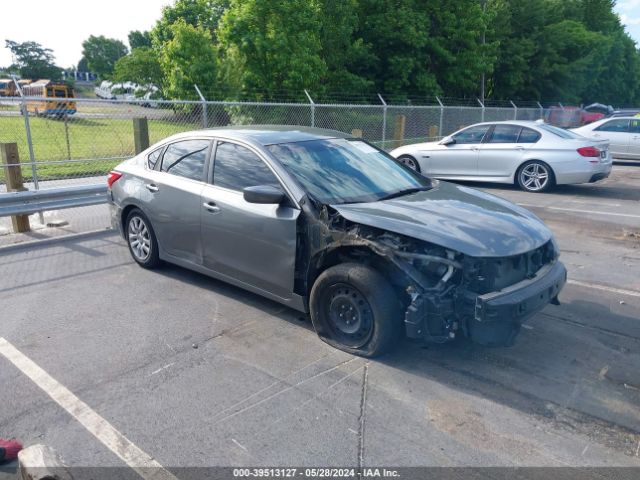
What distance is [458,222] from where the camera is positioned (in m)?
4.16

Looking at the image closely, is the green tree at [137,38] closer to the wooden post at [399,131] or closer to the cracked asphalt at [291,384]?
the wooden post at [399,131]

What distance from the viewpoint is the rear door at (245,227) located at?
4.48m

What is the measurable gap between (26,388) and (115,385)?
584 mm

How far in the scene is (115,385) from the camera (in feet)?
12.4

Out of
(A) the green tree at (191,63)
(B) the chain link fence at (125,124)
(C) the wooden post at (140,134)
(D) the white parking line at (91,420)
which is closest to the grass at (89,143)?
(B) the chain link fence at (125,124)

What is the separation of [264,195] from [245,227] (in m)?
0.50

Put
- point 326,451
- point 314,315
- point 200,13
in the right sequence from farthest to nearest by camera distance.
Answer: point 200,13
point 314,315
point 326,451

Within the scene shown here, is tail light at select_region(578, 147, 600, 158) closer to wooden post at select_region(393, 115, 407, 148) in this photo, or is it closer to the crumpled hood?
wooden post at select_region(393, 115, 407, 148)

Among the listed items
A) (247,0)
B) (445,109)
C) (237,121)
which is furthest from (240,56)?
(445,109)

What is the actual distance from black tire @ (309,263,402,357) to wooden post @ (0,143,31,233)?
555 centimetres

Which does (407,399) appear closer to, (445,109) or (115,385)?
(115,385)

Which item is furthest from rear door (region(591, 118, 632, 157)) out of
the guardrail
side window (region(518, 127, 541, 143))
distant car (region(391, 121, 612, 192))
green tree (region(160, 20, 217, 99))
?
the guardrail

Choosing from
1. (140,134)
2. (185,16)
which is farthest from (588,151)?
(185,16)

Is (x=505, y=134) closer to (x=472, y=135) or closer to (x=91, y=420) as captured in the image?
(x=472, y=135)
